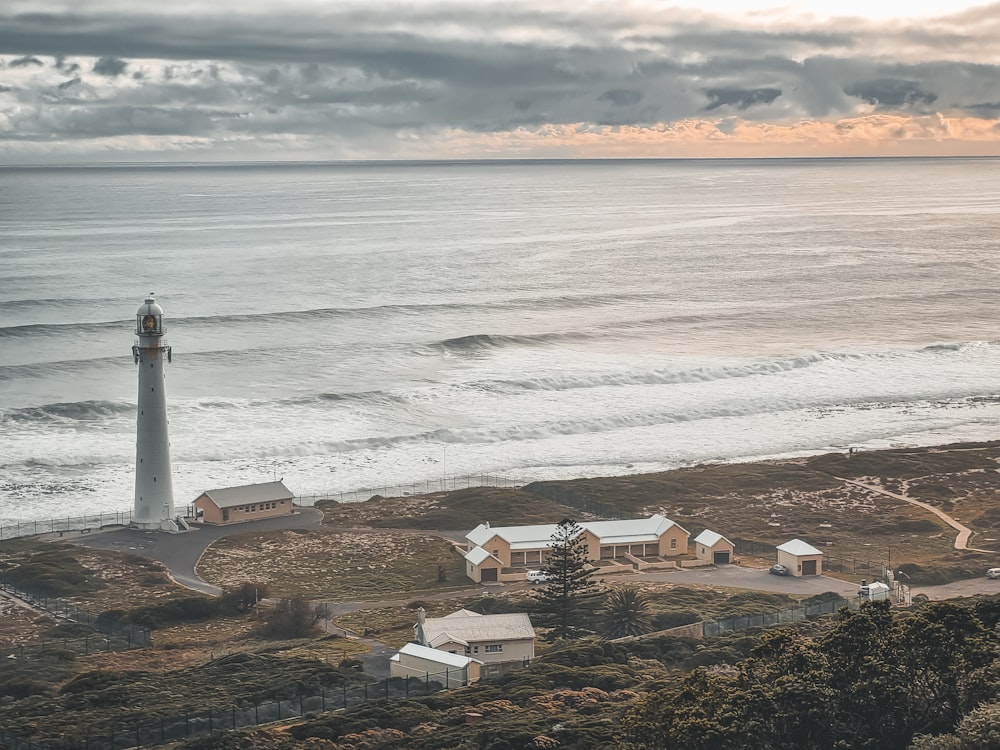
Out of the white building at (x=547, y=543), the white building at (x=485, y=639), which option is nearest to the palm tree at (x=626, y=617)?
the white building at (x=485, y=639)

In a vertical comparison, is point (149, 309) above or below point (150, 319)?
above

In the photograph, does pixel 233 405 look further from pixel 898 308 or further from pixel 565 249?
pixel 565 249

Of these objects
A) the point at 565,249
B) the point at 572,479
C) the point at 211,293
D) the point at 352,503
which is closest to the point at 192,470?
the point at 352,503

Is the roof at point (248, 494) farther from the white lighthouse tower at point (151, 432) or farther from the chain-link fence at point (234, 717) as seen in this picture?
the chain-link fence at point (234, 717)

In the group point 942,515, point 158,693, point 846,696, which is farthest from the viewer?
point 942,515

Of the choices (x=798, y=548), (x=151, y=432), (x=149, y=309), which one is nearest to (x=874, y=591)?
(x=798, y=548)

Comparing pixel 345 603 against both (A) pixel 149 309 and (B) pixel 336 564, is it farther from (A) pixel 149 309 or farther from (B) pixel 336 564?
(A) pixel 149 309

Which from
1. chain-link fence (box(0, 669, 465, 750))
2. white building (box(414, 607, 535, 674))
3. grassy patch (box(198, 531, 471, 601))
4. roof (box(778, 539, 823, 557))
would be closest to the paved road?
grassy patch (box(198, 531, 471, 601))
